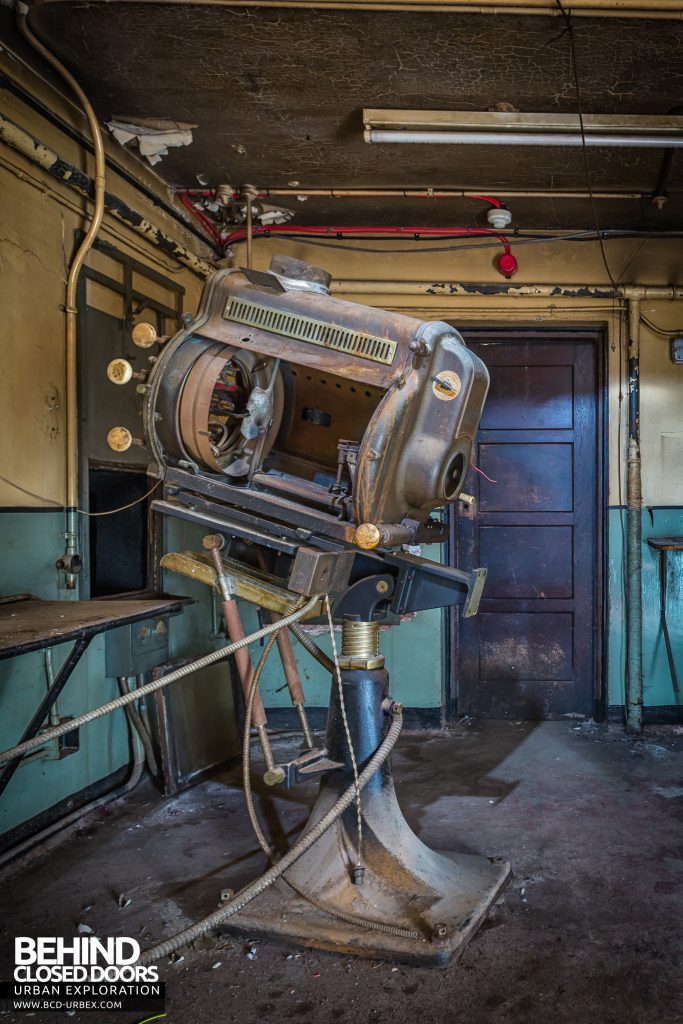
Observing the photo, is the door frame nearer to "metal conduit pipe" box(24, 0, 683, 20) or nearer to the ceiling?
the ceiling

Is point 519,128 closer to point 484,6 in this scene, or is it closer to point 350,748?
point 484,6

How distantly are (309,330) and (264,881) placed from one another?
1.45 m

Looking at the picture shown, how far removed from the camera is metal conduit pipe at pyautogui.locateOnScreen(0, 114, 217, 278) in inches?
97.8

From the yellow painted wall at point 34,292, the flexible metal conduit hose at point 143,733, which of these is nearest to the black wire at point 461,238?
the yellow painted wall at point 34,292

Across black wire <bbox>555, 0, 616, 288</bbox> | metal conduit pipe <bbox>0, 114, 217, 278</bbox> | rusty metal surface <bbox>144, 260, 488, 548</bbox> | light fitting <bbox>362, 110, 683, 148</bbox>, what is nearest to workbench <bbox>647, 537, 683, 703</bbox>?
black wire <bbox>555, 0, 616, 288</bbox>

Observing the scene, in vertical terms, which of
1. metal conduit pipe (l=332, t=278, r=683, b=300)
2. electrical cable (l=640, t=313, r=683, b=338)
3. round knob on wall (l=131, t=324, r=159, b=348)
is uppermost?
metal conduit pipe (l=332, t=278, r=683, b=300)

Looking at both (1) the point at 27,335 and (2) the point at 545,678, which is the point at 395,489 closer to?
(1) the point at 27,335

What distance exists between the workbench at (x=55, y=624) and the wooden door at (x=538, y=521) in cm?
232

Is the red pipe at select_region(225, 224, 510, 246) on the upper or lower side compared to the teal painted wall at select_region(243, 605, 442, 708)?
upper

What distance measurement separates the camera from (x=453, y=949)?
1.93 metres

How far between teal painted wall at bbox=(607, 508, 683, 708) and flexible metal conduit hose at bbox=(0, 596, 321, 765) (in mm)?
2690

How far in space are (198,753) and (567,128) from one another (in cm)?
316

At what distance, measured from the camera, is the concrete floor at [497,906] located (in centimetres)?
183

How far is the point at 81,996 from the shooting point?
188cm
